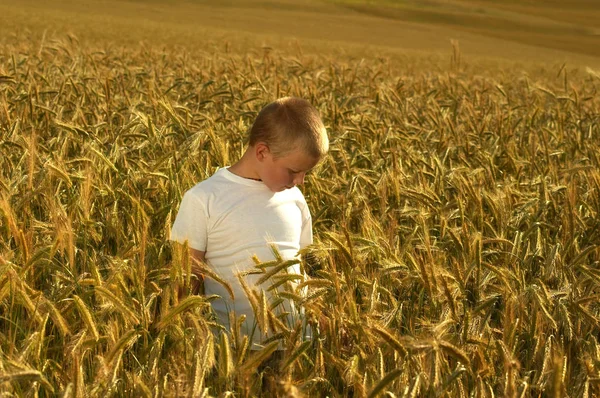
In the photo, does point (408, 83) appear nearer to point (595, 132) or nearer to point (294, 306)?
point (595, 132)

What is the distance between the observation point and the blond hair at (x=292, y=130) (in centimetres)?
263

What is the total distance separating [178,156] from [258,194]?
3.42 feet

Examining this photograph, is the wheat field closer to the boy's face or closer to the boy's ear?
the boy's face

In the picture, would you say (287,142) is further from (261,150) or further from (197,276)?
(197,276)

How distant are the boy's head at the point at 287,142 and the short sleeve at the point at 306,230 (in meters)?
0.21

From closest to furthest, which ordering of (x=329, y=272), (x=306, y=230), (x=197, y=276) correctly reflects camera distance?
(x=329, y=272) < (x=197, y=276) < (x=306, y=230)

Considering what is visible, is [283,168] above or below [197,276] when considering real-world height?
above

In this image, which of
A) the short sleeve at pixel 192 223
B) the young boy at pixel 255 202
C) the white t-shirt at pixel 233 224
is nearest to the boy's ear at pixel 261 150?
the young boy at pixel 255 202

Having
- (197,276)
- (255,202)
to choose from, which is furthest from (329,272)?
(255,202)

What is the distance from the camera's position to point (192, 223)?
274 centimetres

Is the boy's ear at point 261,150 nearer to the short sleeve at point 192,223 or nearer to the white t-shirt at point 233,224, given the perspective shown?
the white t-shirt at point 233,224

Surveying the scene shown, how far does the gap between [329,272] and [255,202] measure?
2.07 ft

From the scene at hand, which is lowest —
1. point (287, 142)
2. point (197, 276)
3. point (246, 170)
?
point (197, 276)

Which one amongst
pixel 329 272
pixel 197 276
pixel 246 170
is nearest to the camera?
pixel 329 272
